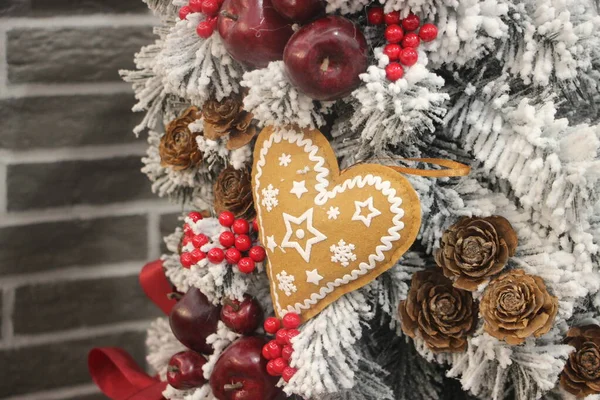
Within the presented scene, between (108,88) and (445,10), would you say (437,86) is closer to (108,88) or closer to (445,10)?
(445,10)

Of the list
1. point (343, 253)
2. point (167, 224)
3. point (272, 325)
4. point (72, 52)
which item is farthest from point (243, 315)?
point (72, 52)

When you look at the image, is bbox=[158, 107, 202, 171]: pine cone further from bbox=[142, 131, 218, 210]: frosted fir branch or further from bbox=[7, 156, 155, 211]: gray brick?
bbox=[7, 156, 155, 211]: gray brick

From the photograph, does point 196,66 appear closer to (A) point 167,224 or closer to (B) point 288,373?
(B) point 288,373

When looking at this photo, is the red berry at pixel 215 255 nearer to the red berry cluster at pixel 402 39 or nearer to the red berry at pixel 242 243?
the red berry at pixel 242 243

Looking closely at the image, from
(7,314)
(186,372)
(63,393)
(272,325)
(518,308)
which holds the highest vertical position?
(518,308)

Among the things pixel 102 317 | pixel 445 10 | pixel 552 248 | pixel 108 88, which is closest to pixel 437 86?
pixel 445 10

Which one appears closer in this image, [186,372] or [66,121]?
[186,372]
